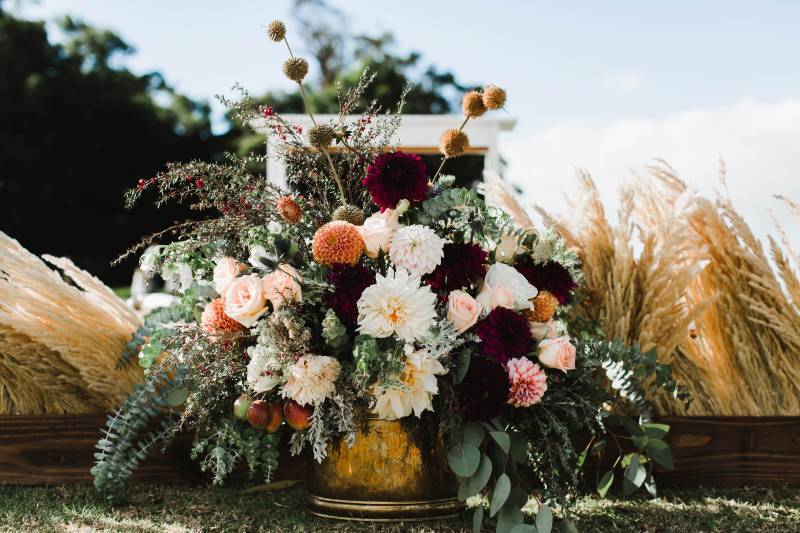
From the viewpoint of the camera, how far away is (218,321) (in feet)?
4.07

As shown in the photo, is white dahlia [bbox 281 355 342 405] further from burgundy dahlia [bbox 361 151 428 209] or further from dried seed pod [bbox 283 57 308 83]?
dried seed pod [bbox 283 57 308 83]

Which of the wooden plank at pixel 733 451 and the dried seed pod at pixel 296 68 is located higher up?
the dried seed pod at pixel 296 68

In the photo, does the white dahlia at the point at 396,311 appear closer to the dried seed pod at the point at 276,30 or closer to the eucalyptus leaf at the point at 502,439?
the eucalyptus leaf at the point at 502,439

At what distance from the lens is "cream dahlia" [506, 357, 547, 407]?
1.19m

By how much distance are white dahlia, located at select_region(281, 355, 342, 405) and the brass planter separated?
0.10 meters

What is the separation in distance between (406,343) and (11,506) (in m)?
0.73

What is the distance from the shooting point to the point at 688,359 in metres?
1.57

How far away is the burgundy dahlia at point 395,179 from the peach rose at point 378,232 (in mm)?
24

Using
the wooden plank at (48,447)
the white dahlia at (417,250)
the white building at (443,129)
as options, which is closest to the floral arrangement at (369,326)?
the white dahlia at (417,250)

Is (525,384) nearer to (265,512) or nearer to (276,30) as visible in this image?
(265,512)

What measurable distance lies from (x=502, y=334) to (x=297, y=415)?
34 centimetres

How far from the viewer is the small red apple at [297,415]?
3.97 ft

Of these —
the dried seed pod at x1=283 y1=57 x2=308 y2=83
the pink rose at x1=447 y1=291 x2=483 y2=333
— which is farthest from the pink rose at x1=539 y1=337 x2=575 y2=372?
the dried seed pod at x1=283 y1=57 x2=308 y2=83

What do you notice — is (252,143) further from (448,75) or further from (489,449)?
(489,449)
